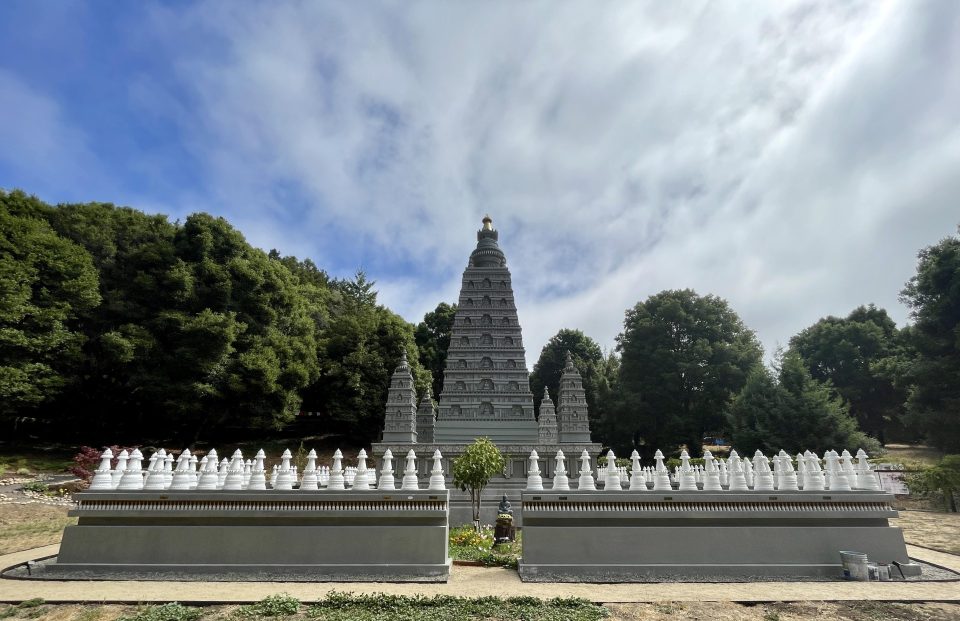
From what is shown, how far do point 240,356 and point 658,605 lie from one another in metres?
30.6

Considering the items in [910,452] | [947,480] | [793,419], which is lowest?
[947,480]

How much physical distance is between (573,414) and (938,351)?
20.8m

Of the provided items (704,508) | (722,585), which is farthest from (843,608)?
(704,508)

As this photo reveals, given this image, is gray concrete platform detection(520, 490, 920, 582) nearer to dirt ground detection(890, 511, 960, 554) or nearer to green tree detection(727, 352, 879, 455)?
dirt ground detection(890, 511, 960, 554)

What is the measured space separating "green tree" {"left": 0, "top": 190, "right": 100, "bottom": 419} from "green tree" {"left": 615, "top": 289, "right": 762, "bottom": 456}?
1460 inches

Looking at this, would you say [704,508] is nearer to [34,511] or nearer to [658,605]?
[658,605]

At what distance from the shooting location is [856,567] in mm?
9250

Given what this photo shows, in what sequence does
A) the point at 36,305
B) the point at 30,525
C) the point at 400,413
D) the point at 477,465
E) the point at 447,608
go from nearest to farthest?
the point at 447,608
the point at 477,465
the point at 30,525
the point at 400,413
the point at 36,305

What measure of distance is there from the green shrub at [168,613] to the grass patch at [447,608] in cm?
152

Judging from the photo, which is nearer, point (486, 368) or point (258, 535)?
point (258, 535)

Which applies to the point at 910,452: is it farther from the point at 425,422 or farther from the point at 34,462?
the point at 34,462

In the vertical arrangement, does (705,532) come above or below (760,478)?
below

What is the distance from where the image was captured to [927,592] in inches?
327

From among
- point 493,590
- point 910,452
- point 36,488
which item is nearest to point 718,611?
point 493,590
